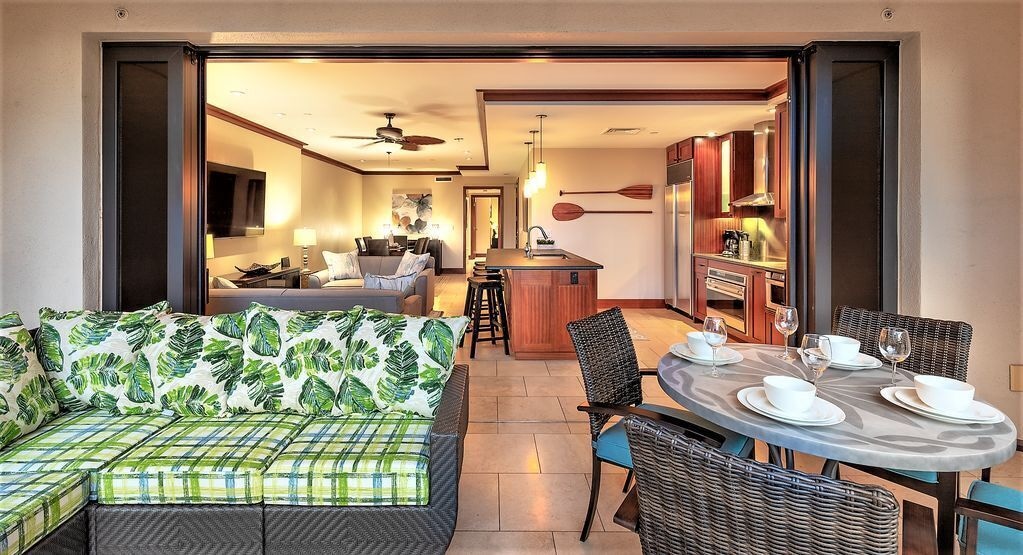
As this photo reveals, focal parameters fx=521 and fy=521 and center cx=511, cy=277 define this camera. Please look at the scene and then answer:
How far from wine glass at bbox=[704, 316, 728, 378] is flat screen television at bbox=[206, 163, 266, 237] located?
5.55 m

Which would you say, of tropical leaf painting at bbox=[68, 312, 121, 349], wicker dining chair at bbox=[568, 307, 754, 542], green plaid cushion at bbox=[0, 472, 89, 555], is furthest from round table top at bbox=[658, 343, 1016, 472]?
tropical leaf painting at bbox=[68, 312, 121, 349]

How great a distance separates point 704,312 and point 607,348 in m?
4.76

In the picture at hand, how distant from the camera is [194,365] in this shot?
2.20 metres

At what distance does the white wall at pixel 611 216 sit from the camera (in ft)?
25.2

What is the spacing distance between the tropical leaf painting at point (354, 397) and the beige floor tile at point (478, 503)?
0.52 meters

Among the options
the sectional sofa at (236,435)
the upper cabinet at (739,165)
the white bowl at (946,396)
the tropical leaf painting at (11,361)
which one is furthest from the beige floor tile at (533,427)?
the upper cabinet at (739,165)

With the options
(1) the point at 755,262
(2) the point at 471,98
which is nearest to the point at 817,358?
(1) the point at 755,262

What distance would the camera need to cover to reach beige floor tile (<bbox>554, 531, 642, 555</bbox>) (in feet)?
6.51

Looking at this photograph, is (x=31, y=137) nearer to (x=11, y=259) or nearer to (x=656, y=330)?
(x=11, y=259)

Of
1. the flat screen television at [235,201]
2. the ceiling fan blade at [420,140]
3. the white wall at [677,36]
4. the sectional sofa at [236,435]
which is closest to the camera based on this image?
the sectional sofa at [236,435]

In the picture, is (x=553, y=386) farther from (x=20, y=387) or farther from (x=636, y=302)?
(x=636, y=302)

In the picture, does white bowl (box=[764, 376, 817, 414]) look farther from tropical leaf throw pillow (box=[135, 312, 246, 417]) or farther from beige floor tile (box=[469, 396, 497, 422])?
beige floor tile (box=[469, 396, 497, 422])

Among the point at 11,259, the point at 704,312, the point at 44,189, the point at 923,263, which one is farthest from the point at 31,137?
the point at 704,312

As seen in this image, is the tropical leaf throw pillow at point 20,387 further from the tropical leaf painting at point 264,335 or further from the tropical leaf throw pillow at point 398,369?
the tropical leaf throw pillow at point 398,369
